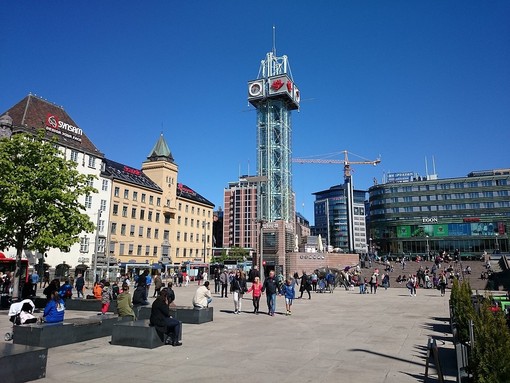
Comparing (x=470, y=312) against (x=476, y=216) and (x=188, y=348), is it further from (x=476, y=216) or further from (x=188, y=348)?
(x=476, y=216)

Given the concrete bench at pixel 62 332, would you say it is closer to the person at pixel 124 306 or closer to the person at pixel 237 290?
the person at pixel 124 306

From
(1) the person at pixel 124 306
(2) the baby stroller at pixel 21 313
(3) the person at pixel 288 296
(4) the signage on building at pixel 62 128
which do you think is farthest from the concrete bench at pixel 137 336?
(4) the signage on building at pixel 62 128

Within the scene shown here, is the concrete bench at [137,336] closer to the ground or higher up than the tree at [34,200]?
closer to the ground

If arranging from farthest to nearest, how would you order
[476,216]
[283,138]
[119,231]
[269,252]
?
[476,216]
[283,138]
[269,252]
[119,231]

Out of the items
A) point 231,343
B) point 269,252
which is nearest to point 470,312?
point 231,343

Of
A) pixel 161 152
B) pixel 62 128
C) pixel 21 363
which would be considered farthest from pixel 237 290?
pixel 161 152

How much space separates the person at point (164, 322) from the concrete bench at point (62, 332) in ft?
7.23

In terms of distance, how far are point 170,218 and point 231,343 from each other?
68.5 metres

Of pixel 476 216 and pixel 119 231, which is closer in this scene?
pixel 119 231

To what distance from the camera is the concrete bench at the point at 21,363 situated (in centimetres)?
711

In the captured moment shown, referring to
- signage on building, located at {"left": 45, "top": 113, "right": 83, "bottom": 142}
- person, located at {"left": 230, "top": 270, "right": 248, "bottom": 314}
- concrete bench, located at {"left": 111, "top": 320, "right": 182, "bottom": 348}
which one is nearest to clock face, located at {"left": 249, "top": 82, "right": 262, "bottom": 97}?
signage on building, located at {"left": 45, "top": 113, "right": 83, "bottom": 142}

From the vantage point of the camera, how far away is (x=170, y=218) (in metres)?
78.2

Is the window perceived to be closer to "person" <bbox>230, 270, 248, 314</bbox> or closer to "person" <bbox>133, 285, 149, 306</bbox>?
"person" <bbox>230, 270, 248, 314</bbox>

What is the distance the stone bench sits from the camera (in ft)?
50.5
